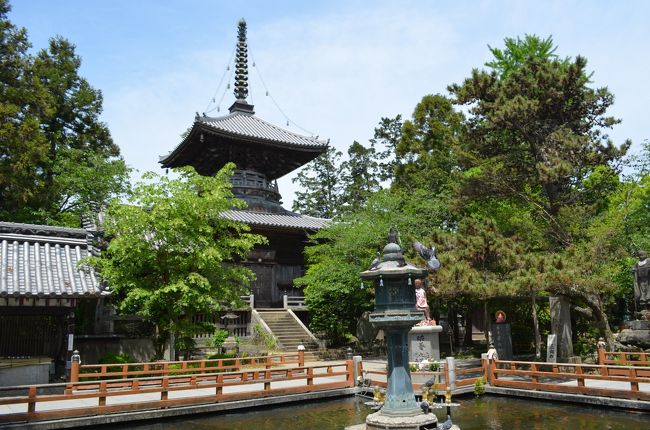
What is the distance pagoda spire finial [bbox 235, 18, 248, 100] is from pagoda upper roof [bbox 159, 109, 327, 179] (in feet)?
12.7

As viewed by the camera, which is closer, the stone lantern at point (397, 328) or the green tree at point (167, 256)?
the stone lantern at point (397, 328)

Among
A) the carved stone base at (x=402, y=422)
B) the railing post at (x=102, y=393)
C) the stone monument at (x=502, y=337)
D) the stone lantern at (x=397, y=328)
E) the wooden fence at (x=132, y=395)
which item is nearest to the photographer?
the carved stone base at (x=402, y=422)

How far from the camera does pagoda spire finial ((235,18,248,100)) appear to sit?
3991 cm

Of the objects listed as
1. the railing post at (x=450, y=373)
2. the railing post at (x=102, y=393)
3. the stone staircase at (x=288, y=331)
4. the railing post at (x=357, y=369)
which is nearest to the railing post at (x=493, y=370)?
the railing post at (x=450, y=373)

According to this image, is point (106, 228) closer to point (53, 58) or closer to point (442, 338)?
point (442, 338)

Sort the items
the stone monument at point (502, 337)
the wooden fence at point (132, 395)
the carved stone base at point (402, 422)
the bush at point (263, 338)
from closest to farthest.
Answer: the carved stone base at point (402, 422) → the wooden fence at point (132, 395) → the stone monument at point (502, 337) → the bush at point (263, 338)

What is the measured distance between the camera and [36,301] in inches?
599

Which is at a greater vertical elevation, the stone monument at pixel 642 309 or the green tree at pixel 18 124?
the green tree at pixel 18 124

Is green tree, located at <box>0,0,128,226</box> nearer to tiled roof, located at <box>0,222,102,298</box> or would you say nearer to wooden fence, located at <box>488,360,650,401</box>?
tiled roof, located at <box>0,222,102,298</box>

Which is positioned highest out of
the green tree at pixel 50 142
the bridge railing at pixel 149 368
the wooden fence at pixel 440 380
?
the green tree at pixel 50 142

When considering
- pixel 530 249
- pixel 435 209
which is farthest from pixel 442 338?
pixel 530 249

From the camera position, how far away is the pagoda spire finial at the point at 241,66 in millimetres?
39906

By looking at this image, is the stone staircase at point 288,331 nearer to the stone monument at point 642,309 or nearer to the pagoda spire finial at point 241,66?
the stone monument at point 642,309

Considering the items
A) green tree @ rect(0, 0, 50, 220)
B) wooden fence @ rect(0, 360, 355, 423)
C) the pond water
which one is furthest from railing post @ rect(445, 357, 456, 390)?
green tree @ rect(0, 0, 50, 220)
